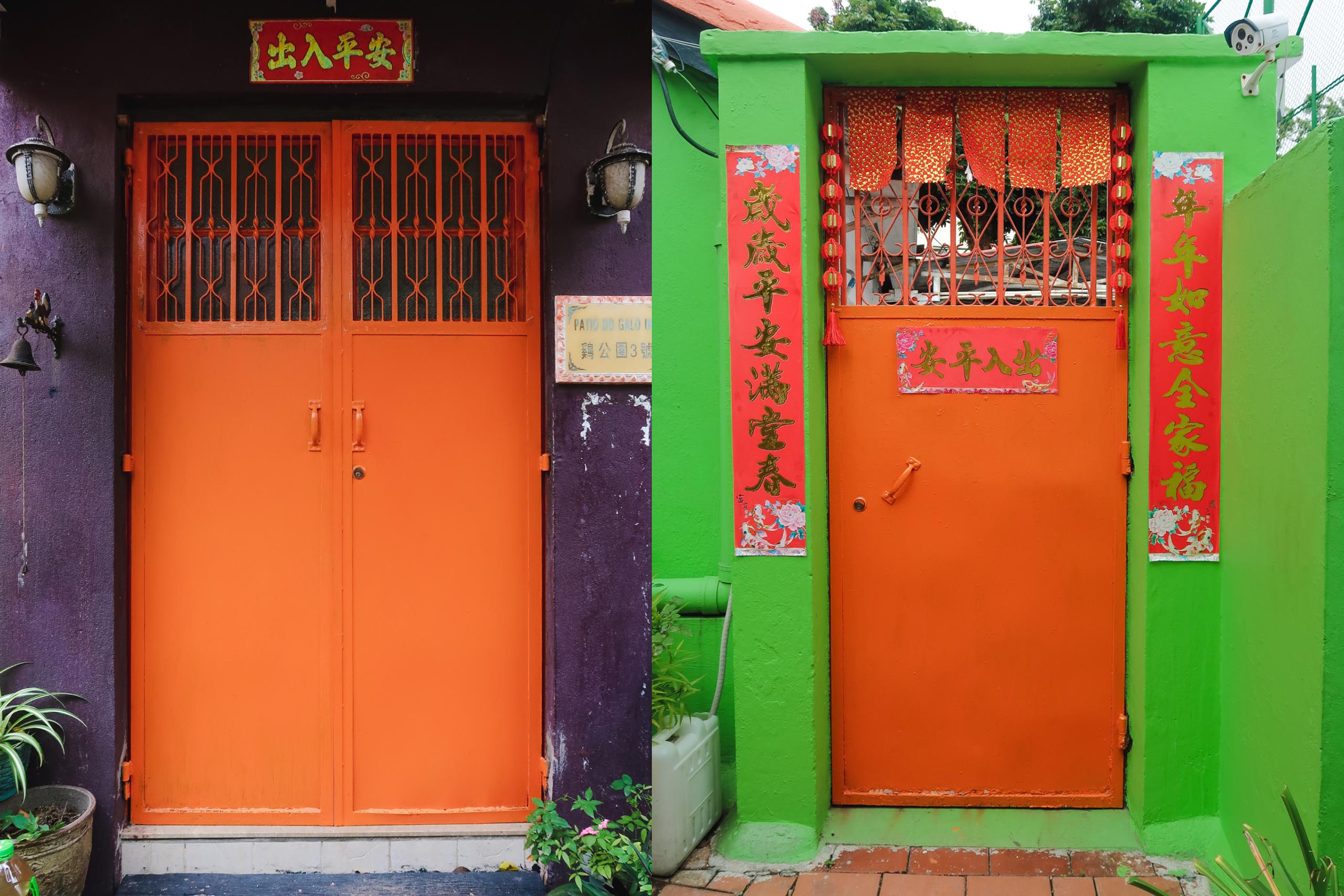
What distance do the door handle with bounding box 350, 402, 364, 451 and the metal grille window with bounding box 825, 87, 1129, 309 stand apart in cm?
186

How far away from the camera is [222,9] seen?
3137mm

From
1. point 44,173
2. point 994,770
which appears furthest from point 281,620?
point 994,770

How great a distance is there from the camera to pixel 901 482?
11.6 feet

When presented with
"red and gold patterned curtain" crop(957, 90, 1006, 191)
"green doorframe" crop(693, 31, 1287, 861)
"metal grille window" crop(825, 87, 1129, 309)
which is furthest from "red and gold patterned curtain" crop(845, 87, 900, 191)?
"red and gold patterned curtain" crop(957, 90, 1006, 191)

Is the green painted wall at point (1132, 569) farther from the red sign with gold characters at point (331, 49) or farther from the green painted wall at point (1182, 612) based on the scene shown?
the red sign with gold characters at point (331, 49)

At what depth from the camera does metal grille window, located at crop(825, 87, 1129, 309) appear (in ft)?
11.6

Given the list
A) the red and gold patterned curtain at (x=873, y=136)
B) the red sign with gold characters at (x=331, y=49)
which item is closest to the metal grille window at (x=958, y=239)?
the red and gold patterned curtain at (x=873, y=136)

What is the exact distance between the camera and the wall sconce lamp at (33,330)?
2.96 meters

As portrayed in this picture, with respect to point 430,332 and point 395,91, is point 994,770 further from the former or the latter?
point 395,91

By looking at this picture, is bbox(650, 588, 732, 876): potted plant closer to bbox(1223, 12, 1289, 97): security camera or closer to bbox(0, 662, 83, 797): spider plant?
bbox(0, 662, 83, 797): spider plant

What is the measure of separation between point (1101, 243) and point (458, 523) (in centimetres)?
284

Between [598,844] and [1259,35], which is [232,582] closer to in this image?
[598,844]

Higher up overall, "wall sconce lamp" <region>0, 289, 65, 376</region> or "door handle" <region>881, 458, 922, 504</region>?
"wall sconce lamp" <region>0, 289, 65, 376</region>

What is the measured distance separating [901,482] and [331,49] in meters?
2.59
